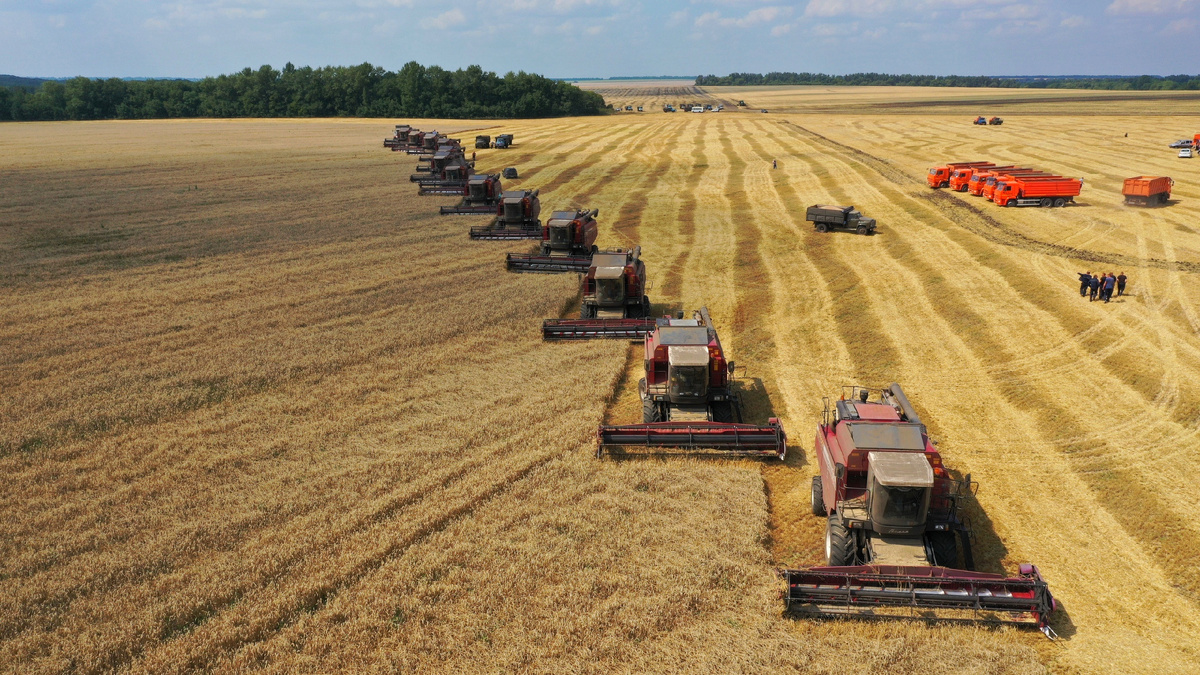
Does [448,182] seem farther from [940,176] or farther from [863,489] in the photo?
[863,489]

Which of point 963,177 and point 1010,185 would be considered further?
point 963,177

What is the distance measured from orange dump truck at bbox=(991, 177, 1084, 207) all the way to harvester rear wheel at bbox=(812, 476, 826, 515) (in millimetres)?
36230

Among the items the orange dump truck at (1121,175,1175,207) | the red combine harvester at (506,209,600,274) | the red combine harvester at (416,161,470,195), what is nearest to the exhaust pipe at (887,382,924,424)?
the red combine harvester at (506,209,600,274)

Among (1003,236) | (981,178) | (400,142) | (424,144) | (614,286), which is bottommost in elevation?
(1003,236)

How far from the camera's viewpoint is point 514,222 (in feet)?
134

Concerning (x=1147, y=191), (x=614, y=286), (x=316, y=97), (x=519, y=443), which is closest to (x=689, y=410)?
(x=519, y=443)

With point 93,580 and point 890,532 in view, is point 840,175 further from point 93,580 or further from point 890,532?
point 93,580

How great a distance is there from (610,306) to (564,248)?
969cm

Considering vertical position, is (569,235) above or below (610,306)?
above

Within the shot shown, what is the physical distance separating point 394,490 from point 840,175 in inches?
1979

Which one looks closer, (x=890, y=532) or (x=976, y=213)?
(x=890, y=532)

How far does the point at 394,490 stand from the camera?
15602mm

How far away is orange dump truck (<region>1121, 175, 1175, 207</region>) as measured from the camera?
41062 mm

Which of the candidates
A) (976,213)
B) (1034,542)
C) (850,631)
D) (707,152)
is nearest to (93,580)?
(850,631)
